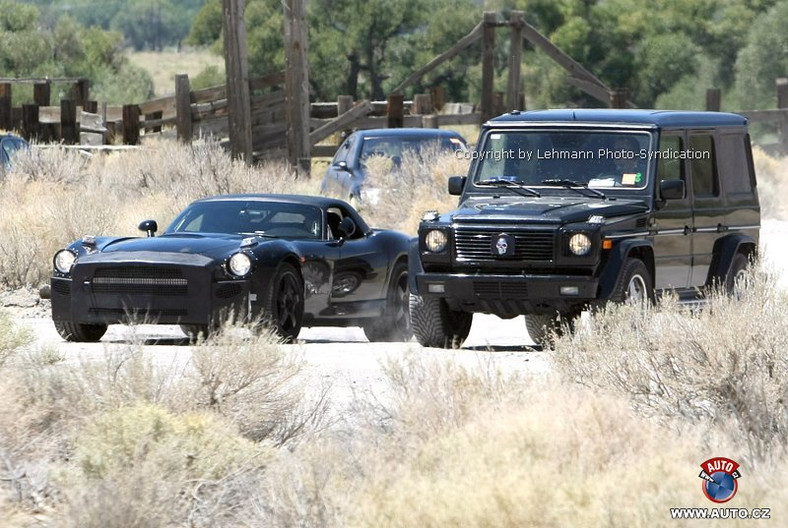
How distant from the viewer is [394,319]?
51.0 feet

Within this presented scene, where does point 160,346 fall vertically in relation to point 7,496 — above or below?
below

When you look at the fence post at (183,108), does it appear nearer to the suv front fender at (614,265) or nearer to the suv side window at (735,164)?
the suv side window at (735,164)

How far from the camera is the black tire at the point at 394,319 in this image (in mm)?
15438

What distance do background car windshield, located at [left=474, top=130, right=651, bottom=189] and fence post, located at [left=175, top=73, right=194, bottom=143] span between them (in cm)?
1694

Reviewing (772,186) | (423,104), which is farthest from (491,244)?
(423,104)

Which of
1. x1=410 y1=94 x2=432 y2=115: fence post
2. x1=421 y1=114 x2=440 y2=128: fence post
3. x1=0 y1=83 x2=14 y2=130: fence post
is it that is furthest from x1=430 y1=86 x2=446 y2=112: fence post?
x1=0 y1=83 x2=14 y2=130: fence post

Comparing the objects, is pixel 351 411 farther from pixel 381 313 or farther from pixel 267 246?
pixel 381 313

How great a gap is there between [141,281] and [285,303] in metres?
1.22

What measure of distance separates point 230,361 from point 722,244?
20.4 feet

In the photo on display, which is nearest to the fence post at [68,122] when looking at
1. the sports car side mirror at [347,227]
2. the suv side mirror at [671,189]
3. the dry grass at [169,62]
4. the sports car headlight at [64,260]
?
the sports car side mirror at [347,227]

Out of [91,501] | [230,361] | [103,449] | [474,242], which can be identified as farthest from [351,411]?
[474,242]

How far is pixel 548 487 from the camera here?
22.3 feet

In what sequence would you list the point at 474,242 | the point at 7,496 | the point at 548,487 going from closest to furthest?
the point at 548,487 < the point at 7,496 < the point at 474,242

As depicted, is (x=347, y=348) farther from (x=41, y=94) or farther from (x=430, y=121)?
(x=41, y=94)
